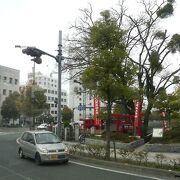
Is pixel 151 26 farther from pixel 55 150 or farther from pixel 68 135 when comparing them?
pixel 55 150

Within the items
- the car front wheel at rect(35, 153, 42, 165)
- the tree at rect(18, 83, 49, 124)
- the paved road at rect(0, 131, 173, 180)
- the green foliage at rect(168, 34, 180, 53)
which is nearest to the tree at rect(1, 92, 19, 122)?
the tree at rect(18, 83, 49, 124)

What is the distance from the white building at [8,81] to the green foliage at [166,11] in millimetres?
83263

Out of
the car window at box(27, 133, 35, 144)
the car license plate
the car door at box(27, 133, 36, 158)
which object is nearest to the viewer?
the car license plate

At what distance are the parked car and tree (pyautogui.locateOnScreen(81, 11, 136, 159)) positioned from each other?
6.99 ft

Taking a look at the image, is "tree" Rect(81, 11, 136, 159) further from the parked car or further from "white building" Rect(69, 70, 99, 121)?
the parked car

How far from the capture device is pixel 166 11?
30.5m

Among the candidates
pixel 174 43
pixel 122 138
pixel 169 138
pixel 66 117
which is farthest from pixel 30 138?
pixel 66 117

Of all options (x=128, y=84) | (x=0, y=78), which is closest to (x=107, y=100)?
(x=128, y=84)

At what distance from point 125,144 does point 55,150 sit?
9418 mm

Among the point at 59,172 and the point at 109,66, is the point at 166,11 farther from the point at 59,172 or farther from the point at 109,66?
the point at 59,172

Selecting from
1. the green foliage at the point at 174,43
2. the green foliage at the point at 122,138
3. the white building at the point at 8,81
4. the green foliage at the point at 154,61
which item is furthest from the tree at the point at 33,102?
the white building at the point at 8,81

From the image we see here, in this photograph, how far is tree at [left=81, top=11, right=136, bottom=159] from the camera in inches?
735

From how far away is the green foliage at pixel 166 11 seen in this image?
30.4 metres

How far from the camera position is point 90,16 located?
36.5 meters
